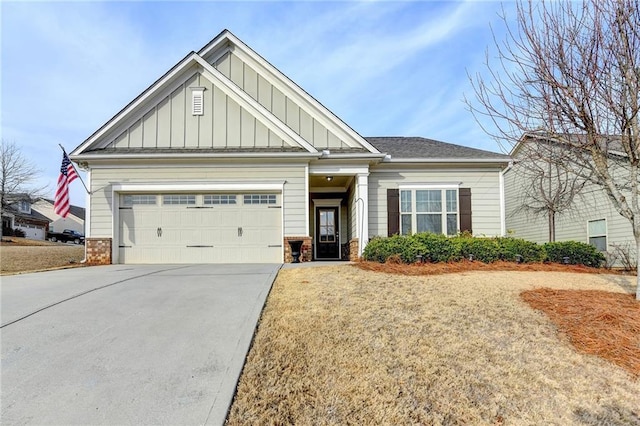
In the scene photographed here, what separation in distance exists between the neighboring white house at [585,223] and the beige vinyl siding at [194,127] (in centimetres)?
775

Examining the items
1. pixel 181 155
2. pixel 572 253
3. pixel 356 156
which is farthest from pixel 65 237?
pixel 572 253

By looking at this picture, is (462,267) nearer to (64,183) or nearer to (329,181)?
(329,181)

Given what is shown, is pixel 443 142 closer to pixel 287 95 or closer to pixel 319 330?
pixel 287 95

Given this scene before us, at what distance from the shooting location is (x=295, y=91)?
13555mm

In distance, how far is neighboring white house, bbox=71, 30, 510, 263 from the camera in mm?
12266

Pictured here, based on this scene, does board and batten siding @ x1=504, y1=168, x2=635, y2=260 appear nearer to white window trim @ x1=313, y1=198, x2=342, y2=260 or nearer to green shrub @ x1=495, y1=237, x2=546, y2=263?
green shrub @ x1=495, y1=237, x2=546, y2=263

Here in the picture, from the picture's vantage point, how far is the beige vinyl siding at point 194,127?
12547 mm

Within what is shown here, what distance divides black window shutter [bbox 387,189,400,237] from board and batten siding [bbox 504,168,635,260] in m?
3.83

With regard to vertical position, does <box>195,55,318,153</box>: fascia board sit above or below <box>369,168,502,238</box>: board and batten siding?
above

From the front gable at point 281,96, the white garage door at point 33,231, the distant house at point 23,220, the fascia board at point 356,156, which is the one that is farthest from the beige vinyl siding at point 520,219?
the white garage door at point 33,231

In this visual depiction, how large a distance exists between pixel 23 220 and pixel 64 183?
3448cm

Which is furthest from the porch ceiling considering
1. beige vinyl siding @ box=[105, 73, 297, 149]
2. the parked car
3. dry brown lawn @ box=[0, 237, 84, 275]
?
the parked car

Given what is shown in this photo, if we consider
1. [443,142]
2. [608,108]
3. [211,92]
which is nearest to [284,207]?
[211,92]

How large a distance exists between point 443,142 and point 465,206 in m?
3.61
